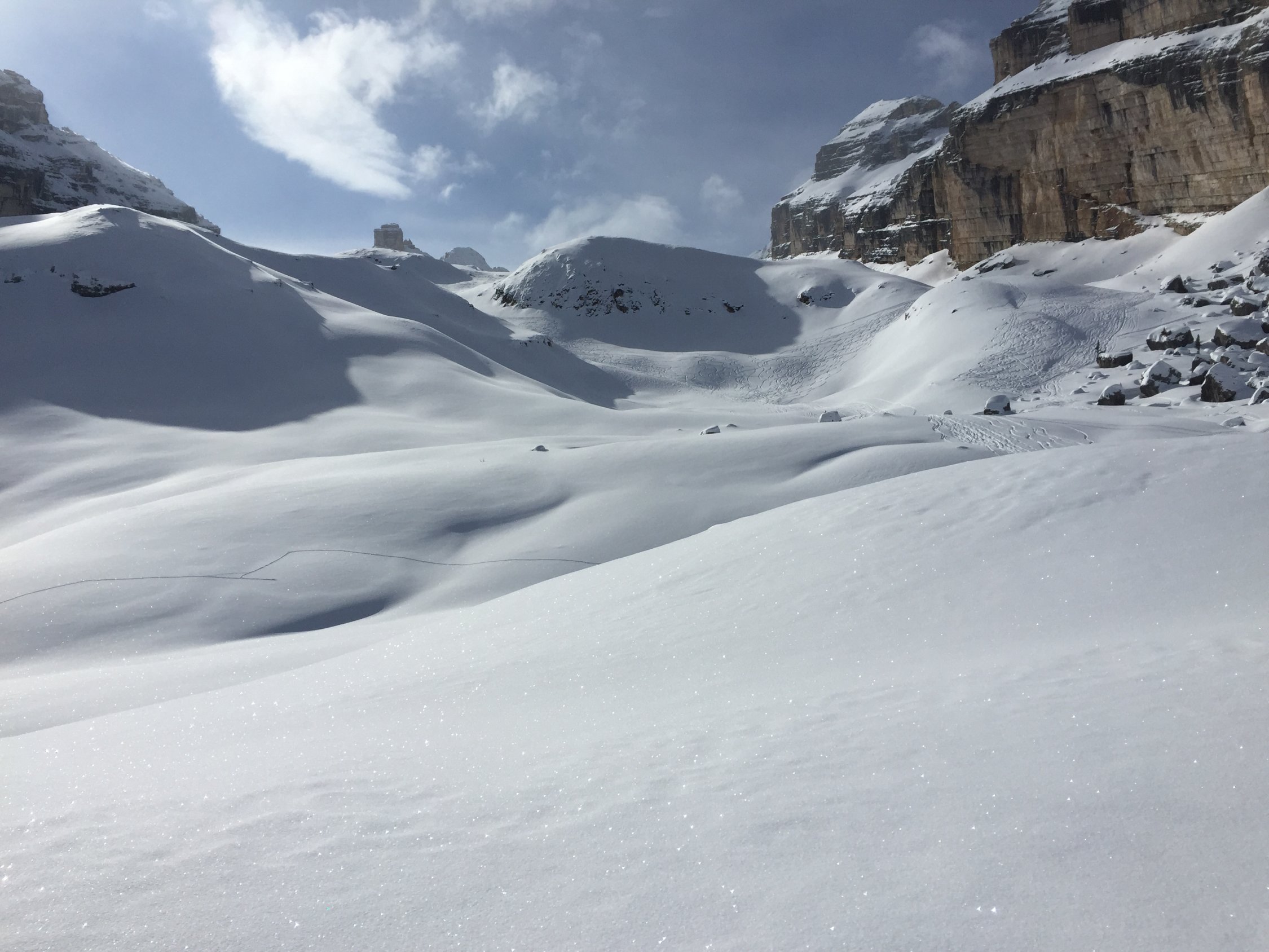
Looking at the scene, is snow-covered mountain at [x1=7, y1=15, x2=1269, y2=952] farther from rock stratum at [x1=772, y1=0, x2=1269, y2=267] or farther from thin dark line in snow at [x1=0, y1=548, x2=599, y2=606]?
rock stratum at [x1=772, y1=0, x2=1269, y2=267]

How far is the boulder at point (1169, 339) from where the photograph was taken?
2183cm

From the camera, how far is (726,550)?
675 cm

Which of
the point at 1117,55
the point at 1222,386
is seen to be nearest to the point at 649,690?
the point at 1222,386

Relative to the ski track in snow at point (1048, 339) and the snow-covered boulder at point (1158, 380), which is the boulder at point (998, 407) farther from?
the ski track in snow at point (1048, 339)

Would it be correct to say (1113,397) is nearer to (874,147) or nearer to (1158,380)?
(1158,380)

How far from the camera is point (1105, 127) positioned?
147 feet

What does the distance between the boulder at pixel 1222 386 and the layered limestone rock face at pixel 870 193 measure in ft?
174

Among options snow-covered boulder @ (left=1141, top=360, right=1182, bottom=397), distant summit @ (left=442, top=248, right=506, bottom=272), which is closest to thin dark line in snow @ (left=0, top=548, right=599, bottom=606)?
snow-covered boulder @ (left=1141, top=360, right=1182, bottom=397)

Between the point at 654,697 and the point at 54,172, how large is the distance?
75.4 metres

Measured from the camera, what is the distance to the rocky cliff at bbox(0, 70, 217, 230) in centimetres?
5028

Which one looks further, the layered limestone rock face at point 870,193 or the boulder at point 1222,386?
the layered limestone rock face at point 870,193

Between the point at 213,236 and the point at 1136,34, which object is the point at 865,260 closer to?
the point at 1136,34

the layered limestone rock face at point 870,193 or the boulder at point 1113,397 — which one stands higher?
the layered limestone rock face at point 870,193

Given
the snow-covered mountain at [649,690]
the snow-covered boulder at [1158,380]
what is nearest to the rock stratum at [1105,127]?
the snow-covered boulder at [1158,380]
